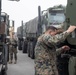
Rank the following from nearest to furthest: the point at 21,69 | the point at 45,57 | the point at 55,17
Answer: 1. the point at 45,57
2. the point at 21,69
3. the point at 55,17

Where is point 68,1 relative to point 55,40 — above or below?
above

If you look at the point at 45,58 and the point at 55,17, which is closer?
the point at 45,58

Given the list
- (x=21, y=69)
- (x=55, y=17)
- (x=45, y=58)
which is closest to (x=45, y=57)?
(x=45, y=58)

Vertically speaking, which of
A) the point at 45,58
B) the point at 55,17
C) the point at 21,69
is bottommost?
the point at 21,69

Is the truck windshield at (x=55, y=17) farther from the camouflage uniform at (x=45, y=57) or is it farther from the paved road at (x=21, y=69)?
the camouflage uniform at (x=45, y=57)

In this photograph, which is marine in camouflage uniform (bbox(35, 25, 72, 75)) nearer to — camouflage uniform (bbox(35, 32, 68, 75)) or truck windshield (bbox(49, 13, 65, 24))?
camouflage uniform (bbox(35, 32, 68, 75))

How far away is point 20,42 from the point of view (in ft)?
118

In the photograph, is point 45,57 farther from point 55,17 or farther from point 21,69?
point 55,17

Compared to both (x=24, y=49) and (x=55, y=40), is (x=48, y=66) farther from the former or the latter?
(x=24, y=49)

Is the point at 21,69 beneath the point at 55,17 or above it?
beneath

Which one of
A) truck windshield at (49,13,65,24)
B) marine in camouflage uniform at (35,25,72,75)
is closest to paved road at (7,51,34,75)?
truck windshield at (49,13,65,24)

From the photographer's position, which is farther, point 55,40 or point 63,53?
point 63,53

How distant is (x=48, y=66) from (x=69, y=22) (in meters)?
1.46

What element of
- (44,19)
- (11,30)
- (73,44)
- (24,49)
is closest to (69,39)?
(73,44)
